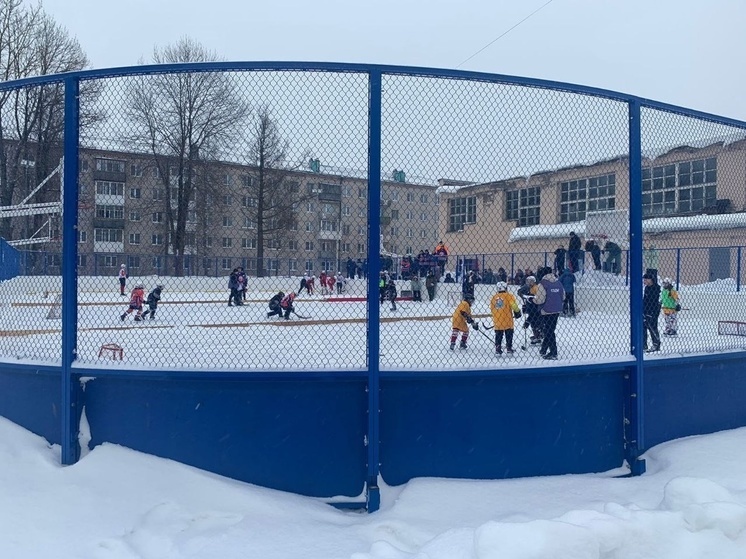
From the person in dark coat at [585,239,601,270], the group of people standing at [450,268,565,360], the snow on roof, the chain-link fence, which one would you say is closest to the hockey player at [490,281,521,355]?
the group of people standing at [450,268,565,360]

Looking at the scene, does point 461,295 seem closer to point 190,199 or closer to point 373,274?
point 373,274

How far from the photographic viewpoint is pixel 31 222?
5.49 metres

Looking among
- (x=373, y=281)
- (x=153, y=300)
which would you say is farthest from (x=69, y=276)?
(x=373, y=281)

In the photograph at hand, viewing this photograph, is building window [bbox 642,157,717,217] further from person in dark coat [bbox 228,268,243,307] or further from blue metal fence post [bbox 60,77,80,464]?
blue metal fence post [bbox 60,77,80,464]

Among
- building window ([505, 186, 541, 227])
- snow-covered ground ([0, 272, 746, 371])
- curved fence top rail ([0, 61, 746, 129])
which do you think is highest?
curved fence top rail ([0, 61, 746, 129])

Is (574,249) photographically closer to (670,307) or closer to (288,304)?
(288,304)

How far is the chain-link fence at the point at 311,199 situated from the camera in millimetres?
4707

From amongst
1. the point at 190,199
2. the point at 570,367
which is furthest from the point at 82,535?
the point at 570,367

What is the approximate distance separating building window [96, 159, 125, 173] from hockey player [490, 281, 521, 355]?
410cm

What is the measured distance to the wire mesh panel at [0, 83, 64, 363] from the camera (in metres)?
5.13

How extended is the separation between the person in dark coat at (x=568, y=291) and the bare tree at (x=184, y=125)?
4.18 meters

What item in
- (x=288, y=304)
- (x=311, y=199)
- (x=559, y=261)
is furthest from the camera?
(x=559, y=261)

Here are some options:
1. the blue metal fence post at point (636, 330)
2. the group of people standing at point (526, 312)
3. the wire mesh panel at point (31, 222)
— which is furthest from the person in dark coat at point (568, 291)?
the wire mesh panel at point (31, 222)

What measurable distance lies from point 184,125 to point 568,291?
16.6 feet
